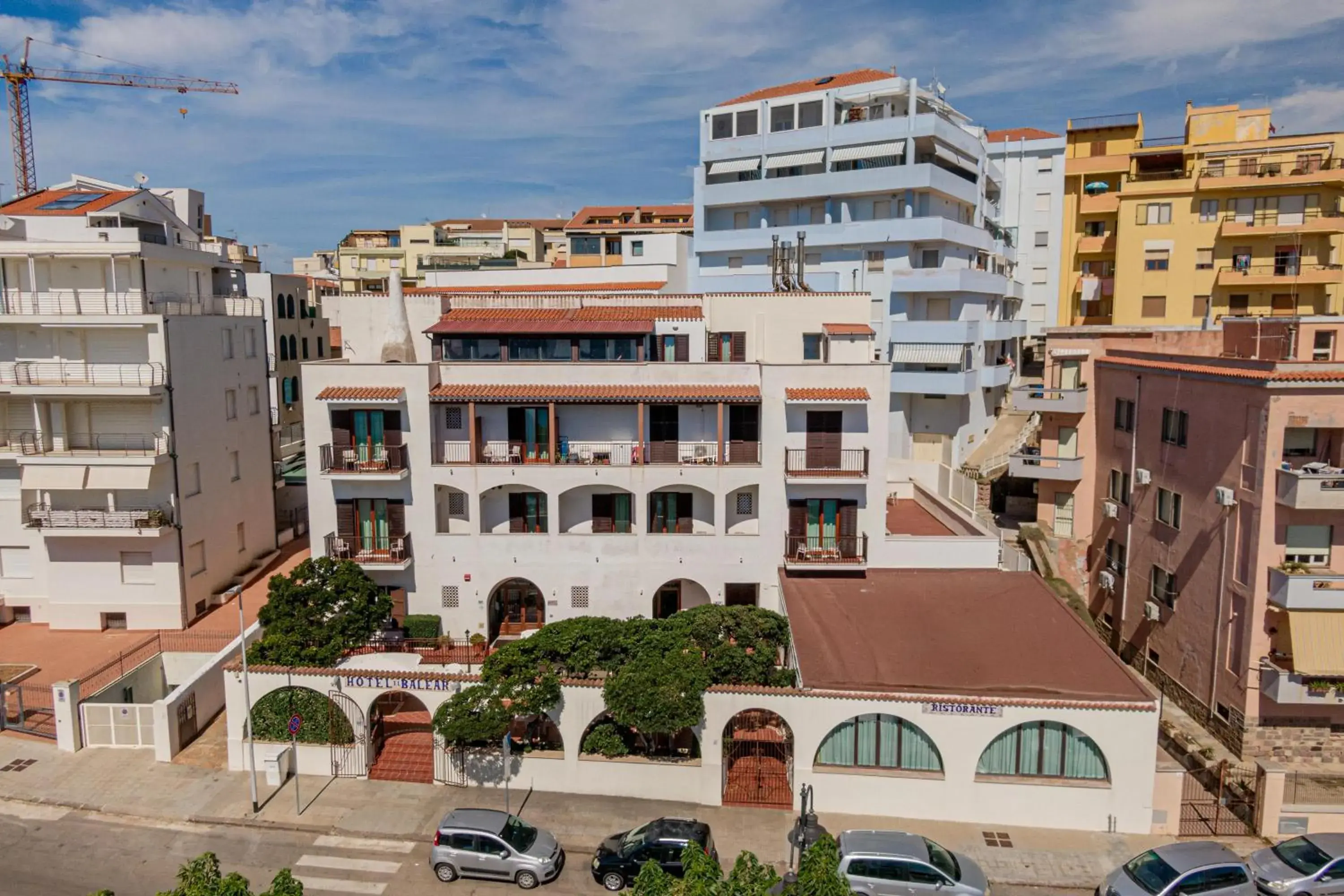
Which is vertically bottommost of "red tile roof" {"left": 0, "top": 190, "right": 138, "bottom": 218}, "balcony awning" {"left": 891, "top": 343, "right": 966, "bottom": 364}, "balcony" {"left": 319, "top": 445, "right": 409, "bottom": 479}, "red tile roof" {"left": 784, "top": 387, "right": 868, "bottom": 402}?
"balcony" {"left": 319, "top": 445, "right": 409, "bottom": 479}

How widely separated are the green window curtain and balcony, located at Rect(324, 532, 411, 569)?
16776 mm

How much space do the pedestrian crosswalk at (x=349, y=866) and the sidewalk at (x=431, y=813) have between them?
0.39 meters

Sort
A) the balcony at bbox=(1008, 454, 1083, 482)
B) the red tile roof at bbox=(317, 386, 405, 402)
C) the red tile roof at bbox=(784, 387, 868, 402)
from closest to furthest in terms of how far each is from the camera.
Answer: the red tile roof at bbox=(784, 387, 868, 402) < the red tile roof at bbox=(317, 386, 405, 402) < the balcony at bbox=(1008, 454, 1083, 482)

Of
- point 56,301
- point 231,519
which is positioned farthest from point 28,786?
point 56,301

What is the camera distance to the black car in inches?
804

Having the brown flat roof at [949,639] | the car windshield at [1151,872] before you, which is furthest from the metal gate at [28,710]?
the car windshield at [1151,872]

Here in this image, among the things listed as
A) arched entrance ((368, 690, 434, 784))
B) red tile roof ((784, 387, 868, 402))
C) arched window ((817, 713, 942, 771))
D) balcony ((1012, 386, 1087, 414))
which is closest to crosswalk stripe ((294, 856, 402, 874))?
arched entrance ((368, 690, 434, 784))

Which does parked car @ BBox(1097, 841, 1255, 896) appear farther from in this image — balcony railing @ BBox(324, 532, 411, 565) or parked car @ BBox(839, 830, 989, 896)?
balcony railing @ BBox(324, 532, 411, 565)

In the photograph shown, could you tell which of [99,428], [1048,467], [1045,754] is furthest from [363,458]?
[1048,467]

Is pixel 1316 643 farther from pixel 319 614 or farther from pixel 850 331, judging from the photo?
pixel 319 614

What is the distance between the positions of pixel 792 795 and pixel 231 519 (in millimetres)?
27680

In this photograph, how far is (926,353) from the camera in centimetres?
5128

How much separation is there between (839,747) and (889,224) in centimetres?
3621

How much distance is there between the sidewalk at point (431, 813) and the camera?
72.1ft
